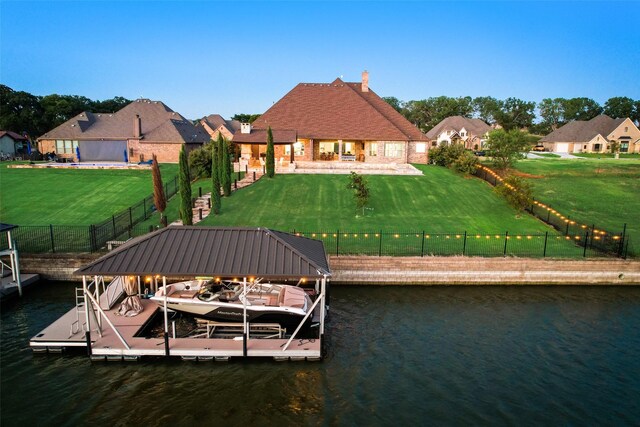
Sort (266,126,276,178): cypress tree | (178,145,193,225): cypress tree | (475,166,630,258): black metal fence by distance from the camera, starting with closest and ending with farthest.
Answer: (475,166,630,258): black metal fence → (178,145,193,225): cypress tree → (266,126,276,178): cypress tree

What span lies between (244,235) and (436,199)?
74.5 feet

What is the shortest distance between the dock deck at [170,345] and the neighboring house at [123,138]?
3745 cm

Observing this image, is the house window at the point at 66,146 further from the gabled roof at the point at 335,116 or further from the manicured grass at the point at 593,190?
the manicured grass at the point at 593,190

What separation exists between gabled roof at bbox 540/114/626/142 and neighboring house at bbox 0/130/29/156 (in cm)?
9415

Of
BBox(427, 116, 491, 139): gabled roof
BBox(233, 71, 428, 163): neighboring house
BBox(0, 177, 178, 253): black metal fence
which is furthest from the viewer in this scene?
BBox(427, 116, 491, 139): gabled roof

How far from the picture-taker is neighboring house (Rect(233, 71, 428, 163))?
46.4 m

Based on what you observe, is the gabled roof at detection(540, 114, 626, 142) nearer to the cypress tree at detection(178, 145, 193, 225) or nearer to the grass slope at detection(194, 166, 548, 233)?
the grass slope at detection(194, 166, 548, 233)

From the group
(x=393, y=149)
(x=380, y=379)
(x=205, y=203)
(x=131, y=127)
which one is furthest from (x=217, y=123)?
(x=380, y=379)

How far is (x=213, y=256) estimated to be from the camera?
15.1 metres

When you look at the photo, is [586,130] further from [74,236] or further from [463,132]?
[74,236]

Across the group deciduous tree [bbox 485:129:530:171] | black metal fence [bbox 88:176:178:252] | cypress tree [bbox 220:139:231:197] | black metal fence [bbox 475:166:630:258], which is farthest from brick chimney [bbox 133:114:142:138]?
black metal fence [bbox 475:166:630:258]

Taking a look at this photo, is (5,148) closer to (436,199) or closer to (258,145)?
(258,145)

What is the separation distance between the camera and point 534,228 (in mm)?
29109

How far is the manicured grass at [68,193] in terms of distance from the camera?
99.2 feet
